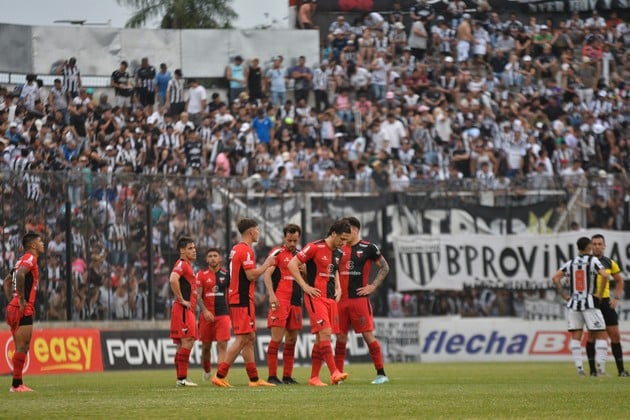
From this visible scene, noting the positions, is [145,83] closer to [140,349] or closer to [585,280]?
[140,349]

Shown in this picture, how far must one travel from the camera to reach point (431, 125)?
36.2 metres

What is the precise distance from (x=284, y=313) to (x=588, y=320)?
215 inches

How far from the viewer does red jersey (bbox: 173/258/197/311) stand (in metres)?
20.0

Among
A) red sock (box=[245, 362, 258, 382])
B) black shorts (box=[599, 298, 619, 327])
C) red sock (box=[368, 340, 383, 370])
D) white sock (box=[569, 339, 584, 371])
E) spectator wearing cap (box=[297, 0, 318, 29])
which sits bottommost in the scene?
white sock (box=[569, 339, 584, 371])

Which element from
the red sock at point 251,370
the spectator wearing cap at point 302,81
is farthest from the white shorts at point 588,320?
the spectator wearing cap at point 302,81

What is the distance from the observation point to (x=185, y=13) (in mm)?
52344

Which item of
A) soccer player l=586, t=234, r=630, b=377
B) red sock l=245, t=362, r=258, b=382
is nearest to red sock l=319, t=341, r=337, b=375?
red sock l=245, t=362, r=258, b=382

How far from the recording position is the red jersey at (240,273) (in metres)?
18.7

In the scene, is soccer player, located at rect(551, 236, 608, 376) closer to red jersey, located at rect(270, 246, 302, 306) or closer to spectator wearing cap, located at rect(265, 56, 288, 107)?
red jersey, located at rect(270, 246, 302, 306)

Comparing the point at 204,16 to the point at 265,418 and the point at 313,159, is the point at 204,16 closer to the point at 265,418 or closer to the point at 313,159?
the point at 313,159

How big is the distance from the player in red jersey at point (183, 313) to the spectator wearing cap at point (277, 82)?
1728cm

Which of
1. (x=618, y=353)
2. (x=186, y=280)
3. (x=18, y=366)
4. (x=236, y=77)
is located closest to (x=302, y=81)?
(x=236, y=77)

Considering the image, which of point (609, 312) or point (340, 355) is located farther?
point (609, 312)

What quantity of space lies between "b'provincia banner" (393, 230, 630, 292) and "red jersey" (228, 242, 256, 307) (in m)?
13.1
